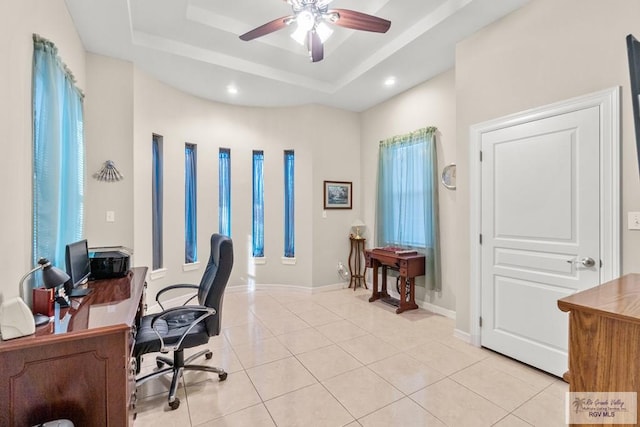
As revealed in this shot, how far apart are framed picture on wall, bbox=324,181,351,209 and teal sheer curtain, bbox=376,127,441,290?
59 centimetres

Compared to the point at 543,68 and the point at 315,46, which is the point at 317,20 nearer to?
the point at 315,46

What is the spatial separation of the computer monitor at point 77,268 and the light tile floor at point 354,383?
0.90 meters

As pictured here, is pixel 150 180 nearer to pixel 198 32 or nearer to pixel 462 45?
pixel 198 32

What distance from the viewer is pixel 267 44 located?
323 cm

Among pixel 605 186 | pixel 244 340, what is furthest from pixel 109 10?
pixel 605 186

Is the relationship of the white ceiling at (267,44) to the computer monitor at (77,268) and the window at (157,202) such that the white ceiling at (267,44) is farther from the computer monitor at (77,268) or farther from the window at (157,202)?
the computer monitor at (77,268)

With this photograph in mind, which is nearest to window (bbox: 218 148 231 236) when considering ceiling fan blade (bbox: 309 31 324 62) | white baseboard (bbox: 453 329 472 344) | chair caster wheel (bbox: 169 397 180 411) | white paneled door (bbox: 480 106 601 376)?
ceiling fan blade (bbox: 309 31 324 62)

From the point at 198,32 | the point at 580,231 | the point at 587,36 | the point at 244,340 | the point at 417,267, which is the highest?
the point at 198,32

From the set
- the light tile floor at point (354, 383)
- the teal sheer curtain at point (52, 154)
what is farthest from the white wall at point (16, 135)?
the light tile floor at point (354, 383)

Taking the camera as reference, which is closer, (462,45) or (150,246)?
(462,45)

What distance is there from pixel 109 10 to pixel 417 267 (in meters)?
4.17

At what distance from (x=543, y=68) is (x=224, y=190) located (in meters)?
4.20

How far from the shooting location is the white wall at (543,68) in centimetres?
188

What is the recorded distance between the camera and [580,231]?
2.09 metres
